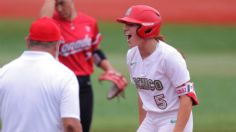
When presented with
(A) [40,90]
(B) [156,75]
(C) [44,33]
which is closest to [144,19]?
(B) [156,75]

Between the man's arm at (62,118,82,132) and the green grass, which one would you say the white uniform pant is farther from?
the green grass

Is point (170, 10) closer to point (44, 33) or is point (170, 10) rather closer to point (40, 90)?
point (44, 33)

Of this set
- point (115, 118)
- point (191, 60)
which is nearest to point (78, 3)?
point (191, 60)

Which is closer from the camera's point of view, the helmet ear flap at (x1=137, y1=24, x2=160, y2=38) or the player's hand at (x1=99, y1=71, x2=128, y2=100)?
the helmet ear flap at (x1=137, y1=24, x2=160, y2=38)

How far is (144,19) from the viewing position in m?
7.12

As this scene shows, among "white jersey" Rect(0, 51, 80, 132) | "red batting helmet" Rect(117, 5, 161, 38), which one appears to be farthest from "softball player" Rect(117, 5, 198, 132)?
"white jersey" Rect(0, 51, 80, 132)

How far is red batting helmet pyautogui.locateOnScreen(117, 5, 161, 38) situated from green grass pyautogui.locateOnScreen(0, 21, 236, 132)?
6324 mm

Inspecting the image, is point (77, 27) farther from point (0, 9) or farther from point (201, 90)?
point (0, 9)

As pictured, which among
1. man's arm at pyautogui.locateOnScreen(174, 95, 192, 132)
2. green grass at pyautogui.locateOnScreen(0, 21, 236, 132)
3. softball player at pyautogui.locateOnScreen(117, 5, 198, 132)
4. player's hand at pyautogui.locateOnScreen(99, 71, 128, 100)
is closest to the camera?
man's arm at pyautogui.locateOnScreen(174, 95, 192, 132)

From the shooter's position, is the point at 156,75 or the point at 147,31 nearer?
the point at 147,31

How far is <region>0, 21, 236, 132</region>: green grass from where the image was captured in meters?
14.6

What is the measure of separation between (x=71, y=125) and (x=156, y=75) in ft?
4.75

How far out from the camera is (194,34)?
1142 inches

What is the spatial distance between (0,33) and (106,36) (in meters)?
3.71
